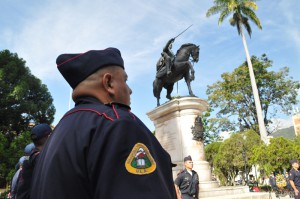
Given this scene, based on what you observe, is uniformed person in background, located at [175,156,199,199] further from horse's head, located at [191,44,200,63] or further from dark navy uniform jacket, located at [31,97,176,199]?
horse's head, located at [191,44,200,63]

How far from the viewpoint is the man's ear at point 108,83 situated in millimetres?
1358

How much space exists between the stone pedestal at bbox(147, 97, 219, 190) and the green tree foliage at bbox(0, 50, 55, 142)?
17.7m

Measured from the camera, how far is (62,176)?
1.09 m

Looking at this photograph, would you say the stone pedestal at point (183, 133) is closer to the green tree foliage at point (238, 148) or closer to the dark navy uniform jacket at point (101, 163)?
the dark navy uniform jacket at point (101, 163)

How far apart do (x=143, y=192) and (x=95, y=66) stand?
2.13 ft

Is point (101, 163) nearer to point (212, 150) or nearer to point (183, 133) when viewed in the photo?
point (183, 133)

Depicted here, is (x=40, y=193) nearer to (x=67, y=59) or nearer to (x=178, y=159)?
(x=67, y=59)

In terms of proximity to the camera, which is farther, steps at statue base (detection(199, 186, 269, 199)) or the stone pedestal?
the stone pedestal

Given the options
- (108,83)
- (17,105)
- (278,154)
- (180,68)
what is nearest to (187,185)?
(108,83)

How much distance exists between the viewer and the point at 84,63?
1398 mm

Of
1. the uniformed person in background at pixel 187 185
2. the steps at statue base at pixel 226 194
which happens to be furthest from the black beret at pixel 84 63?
the steps at statue base at pixel 226 194

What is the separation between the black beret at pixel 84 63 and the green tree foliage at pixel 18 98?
25414 millimetres

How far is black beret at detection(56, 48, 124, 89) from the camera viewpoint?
138 centimetres

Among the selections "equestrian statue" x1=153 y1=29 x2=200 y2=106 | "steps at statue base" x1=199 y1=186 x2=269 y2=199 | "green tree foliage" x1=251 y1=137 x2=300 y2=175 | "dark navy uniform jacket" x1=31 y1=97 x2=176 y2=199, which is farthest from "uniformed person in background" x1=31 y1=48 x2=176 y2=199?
"green tree foliage" x1=251 y1=137 x2=300 y2=175
